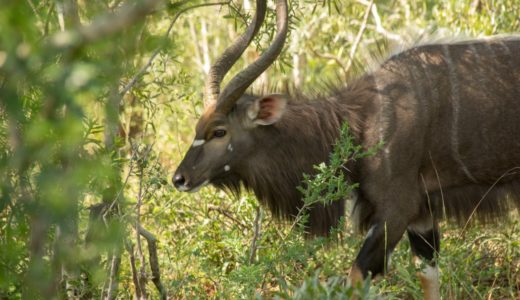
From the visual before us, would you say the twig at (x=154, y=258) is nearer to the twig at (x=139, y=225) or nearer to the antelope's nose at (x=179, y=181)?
the twig at (x=139, y=225)

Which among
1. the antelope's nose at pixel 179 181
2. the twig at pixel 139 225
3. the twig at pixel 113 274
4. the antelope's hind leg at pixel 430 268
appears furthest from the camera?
the antelope's hind leg at pixel 430 268

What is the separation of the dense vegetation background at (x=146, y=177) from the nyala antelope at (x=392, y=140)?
0.60ft

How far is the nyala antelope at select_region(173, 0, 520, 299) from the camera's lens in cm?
416

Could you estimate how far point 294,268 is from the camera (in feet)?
14.1

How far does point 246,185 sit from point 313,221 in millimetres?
408

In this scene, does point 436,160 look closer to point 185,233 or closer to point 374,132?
point 374,132

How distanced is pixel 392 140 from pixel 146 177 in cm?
140

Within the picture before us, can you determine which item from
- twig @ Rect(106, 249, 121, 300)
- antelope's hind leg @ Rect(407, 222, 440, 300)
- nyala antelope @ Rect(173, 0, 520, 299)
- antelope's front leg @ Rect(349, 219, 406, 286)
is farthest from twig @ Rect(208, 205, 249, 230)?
twig @ Rect(106, 249, 121, 300)

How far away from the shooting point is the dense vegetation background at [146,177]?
4.35 ft

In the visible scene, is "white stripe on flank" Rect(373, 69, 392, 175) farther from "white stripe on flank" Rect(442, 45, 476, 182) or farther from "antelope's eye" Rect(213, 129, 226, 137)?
"antelope's eye" Rect(213, 129, 226, 137)

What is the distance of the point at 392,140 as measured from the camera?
418cm

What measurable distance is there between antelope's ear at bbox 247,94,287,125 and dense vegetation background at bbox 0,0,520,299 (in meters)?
0.30

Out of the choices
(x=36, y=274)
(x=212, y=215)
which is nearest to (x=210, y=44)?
(x=212, y=215)

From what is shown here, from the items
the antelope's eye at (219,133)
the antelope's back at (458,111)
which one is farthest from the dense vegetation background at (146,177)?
the antelope's eye at (219,133)
